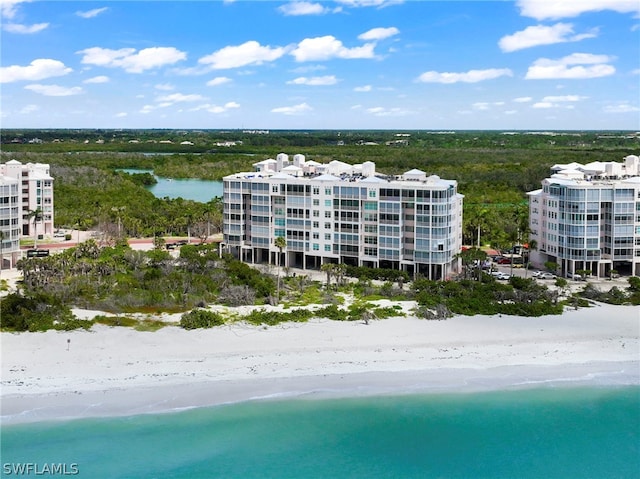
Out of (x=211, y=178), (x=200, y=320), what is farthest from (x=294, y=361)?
(x=211, y=178)

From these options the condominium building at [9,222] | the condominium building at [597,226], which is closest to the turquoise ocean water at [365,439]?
the condominium building at [597,226]

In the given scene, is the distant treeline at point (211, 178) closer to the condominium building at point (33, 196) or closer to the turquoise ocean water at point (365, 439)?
the condominium building at point (33, 196)

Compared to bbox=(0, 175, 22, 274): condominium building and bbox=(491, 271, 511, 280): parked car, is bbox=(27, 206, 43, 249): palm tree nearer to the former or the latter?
bbox=(0, 175, 22, 274): condominium building

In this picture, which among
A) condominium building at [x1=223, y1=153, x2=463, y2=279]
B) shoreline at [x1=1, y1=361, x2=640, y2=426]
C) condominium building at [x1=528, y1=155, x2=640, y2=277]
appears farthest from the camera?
condominium building at [x1=528, y1=155, x2=640, y2=277]

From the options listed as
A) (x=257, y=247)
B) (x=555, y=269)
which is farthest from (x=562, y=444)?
(x=257, y=247)

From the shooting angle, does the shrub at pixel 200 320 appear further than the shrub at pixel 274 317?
No

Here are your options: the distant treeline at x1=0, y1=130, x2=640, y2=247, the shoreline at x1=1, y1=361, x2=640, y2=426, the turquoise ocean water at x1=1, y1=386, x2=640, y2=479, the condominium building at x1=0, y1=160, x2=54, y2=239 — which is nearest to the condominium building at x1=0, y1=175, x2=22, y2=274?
the condominium building at x1=0, y1=160, x2=54, y2=239

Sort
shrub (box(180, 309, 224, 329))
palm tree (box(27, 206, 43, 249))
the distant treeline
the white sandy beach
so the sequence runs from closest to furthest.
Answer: the white sandy beach → shrub (box(180, 309, 224, 329)) → palm tree (box(27, 206, 43, 249)) → the distant treeline
